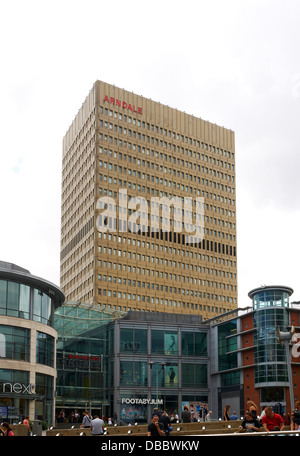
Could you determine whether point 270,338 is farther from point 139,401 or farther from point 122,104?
point 122,104

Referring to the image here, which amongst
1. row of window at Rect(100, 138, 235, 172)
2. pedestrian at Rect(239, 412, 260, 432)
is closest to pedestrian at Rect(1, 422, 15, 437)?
pedestrian at Rect(239, 412, 260, 432)

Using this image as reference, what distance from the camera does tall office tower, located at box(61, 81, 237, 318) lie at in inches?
5022

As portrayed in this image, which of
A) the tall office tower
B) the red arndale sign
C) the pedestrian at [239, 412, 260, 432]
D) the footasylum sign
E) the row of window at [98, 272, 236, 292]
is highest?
the red arndale sign

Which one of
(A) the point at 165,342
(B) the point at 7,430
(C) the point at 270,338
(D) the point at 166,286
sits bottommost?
(B) the point at 7,430

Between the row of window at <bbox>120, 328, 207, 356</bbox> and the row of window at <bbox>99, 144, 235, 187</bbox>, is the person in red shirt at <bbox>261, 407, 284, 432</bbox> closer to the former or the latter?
the row of window at <bbox>120, 328, 207, 356</bbox>

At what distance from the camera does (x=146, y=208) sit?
439ft

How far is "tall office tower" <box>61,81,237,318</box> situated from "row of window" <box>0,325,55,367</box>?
67.5m

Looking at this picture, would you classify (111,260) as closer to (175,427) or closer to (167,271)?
(167,271)

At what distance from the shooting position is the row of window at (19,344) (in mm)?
50312

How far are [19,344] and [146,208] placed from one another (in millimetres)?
83818

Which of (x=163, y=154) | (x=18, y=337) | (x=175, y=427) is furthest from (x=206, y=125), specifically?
(x=175, y=427)

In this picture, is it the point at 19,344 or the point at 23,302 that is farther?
the point at 23,302

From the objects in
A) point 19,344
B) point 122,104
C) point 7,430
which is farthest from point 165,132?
point 7,430

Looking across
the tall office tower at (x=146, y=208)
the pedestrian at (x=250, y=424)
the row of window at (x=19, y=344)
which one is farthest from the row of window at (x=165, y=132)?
the pedestrian at (x=250, y=424)
